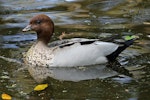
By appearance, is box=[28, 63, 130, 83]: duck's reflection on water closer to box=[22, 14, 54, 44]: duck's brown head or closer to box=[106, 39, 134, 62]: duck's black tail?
box=[106, 39, 134, 62]: duck's black tail

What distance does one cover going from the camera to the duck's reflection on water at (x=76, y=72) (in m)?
9.20

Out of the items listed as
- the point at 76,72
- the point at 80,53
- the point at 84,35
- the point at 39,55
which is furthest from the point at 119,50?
the point at 84,35

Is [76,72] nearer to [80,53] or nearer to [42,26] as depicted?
[80,53]

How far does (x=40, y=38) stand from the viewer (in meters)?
10.2

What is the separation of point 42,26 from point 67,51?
2.73ft

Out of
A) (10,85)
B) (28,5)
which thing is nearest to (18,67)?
(10,85)

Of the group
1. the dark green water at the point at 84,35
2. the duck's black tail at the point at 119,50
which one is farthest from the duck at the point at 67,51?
the dark green water at the point at 84,35

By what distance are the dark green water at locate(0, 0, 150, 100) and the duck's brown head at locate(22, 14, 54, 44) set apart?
66 cm

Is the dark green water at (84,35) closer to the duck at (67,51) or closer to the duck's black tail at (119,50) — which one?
the duck's black tail at (119,50)

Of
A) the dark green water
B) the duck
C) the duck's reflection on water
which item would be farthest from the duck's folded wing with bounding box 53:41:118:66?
the dark green water

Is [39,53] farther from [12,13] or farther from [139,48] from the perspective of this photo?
[12,13]

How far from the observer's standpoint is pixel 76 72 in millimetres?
9469

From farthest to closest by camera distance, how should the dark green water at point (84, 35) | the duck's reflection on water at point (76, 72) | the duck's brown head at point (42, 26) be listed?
the duck's brown head at point (42, 26), the duck's reflection on water at point (76, 72), the dark green water at point (84, 35)

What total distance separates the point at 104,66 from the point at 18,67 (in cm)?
161
